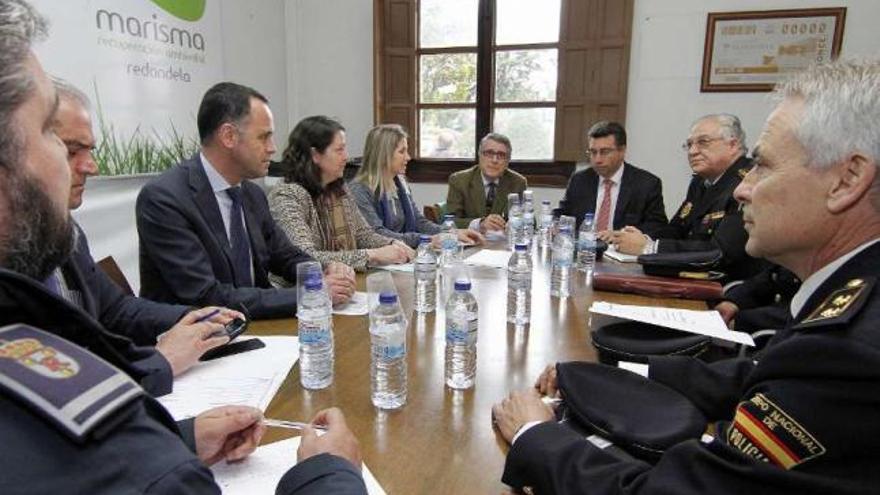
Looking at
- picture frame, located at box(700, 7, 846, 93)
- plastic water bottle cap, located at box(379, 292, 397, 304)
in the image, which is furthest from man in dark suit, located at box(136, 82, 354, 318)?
picture frame, located at box(700, 7, 846, 93)

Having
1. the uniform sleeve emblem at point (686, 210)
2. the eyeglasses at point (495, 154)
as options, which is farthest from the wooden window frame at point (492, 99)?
the uniform sleeve emblem at point (686, 210)

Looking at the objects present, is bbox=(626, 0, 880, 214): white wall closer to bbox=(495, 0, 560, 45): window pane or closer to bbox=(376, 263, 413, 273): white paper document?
bbox=(495, 0, 560, 45): window pane

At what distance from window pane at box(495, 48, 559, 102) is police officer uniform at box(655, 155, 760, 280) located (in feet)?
6.35

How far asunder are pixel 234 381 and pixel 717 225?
235cm

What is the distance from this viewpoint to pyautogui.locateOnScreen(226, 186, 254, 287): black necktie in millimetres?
1930

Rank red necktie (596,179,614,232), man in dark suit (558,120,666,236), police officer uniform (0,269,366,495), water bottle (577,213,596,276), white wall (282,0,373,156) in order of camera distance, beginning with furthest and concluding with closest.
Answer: white wall (282,0,373,156)
red necktie (596,179,614,232)
man in dark suit (558,120,666,236)
water bottle (577,213,596,276)
police officer uniform (0,269,366,495)

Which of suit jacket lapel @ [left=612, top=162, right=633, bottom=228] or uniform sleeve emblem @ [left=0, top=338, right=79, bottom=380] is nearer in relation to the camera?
uniform sleeve emblem @ [left=0, top=338, right=79, bottom=380]

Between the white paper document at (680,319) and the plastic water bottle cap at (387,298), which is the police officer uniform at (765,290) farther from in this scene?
the plastic water bottle cap at (387,298)

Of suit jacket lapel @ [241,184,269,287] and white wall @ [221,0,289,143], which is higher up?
white wall @ [221,0,289,143]

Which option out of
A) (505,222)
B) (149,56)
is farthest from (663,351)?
(149,56)

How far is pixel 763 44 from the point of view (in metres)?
4.32

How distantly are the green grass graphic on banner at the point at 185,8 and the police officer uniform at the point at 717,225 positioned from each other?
3.41 metres

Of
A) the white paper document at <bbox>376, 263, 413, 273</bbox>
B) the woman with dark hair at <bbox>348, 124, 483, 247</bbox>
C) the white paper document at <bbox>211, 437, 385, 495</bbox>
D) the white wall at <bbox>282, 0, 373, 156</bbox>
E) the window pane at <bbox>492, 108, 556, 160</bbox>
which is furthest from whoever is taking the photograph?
the white wall at <bbox>282, 0, 373, 156</bbox>

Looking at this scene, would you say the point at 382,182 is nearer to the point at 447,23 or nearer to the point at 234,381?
the point at 234,381
